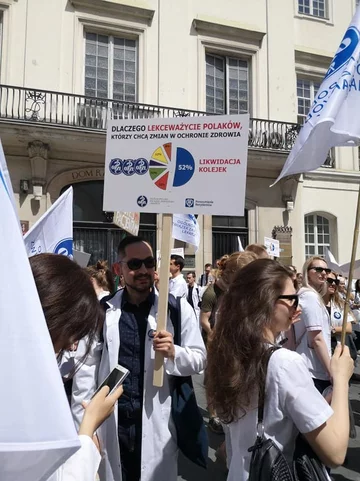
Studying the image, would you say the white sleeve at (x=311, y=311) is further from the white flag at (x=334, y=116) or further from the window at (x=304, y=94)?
the window at (x=304, y=94)

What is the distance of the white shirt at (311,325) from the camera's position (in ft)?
12.3

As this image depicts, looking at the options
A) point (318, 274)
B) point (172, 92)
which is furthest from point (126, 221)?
point (172, 92)

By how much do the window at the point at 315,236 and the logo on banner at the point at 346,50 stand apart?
546 inches

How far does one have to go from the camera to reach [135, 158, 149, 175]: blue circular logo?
2.86 m

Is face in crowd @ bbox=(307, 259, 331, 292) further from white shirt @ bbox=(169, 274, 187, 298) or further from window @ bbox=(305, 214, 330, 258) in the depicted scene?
window @ bbox=(305, 214, 330, 258)

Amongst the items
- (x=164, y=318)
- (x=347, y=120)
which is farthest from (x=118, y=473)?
(x=347, y=120)

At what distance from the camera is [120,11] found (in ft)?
46.9

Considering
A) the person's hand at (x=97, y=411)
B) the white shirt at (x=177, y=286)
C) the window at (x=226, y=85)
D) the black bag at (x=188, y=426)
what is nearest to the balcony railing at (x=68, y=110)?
the window at (x=226, y=85)

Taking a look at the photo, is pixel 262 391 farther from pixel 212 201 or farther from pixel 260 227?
pixel 260 227

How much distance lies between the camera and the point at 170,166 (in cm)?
281

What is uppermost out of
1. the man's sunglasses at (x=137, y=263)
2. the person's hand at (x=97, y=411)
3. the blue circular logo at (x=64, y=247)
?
the blue circular logo at (x=64, y=247)

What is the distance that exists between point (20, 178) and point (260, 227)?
297 inches

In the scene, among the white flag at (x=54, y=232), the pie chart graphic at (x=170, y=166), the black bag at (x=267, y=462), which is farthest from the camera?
the white flag at (x=54, y=232)

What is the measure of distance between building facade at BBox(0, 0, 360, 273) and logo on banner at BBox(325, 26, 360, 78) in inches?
411
